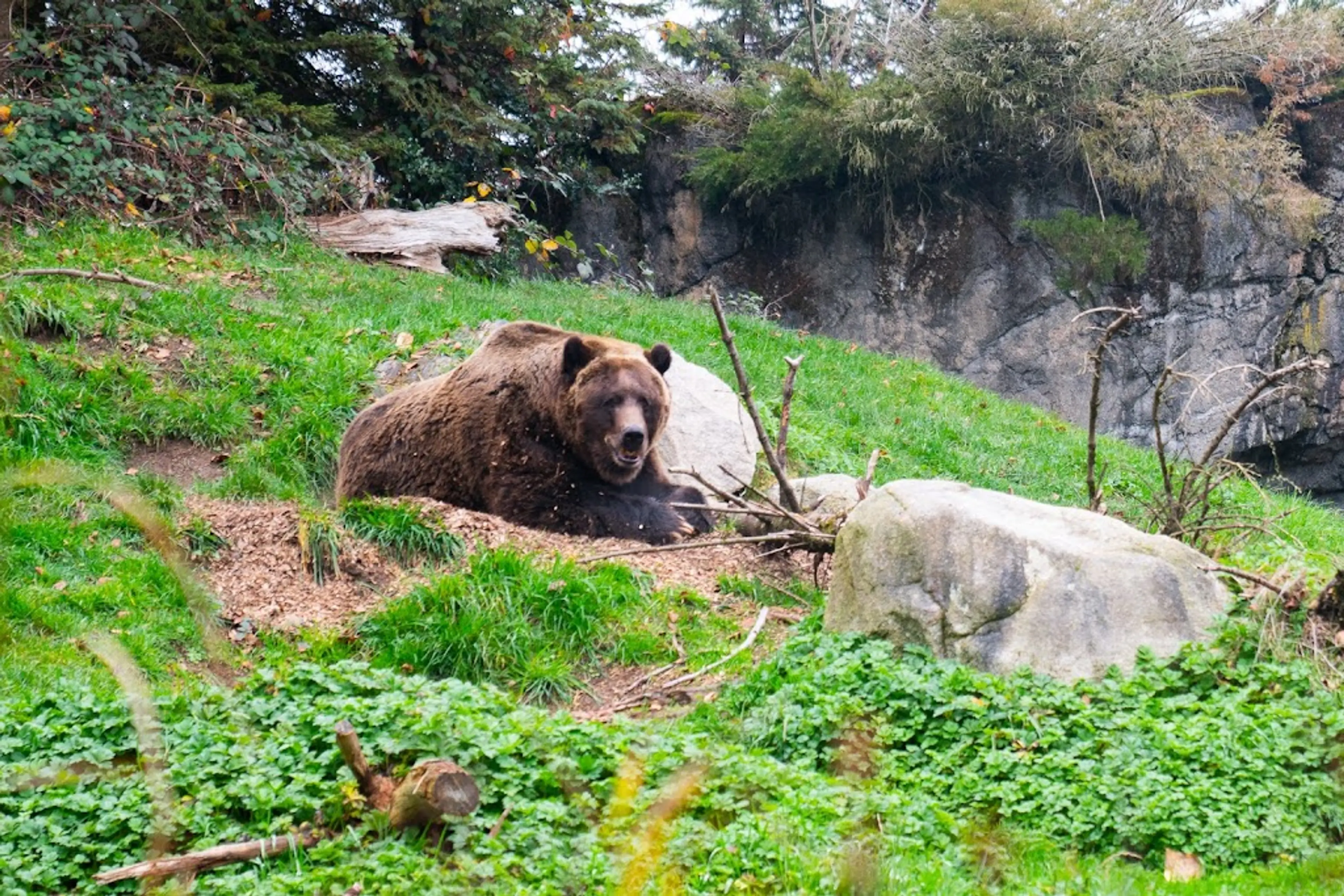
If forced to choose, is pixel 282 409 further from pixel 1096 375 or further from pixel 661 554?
pixel 1096 375

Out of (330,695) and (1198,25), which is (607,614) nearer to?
(330,695)

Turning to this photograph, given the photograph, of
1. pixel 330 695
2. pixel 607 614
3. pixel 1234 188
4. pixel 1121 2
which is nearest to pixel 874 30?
pixel 1121 2

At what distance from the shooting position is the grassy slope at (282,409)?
20.6ft

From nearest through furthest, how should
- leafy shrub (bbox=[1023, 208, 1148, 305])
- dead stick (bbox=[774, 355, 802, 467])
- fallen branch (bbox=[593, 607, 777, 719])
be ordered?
fallen branch (bbox=[593, 607, 777, 719]), dead stick (bbox=[774, 355, 802, 467]), leafy shrub (bbox=[1023, 208, 1148, 305])

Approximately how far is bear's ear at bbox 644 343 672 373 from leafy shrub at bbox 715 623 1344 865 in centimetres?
329

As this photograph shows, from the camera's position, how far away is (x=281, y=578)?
7078 millimetres

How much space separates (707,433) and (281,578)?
11.9 ft

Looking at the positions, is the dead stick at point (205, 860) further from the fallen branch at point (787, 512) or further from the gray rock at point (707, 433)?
the gray rock at point (707, 433)

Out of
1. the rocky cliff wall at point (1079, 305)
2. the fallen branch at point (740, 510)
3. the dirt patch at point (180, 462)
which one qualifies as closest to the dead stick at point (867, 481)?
the fallen branch at point (740, 510)

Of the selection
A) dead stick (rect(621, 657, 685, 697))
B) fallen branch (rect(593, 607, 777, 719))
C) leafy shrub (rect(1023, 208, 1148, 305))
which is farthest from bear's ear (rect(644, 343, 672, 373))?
leafy shrub (rect(1023, 208, 1148, 305))

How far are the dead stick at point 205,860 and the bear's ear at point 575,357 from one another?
4.66 metres

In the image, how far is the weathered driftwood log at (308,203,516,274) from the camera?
1567 cm

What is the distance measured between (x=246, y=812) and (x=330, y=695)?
2.57ft

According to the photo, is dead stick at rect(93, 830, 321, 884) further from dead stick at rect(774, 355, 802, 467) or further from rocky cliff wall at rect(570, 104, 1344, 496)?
rocky cliff wall at rect(570, 104, 1344, 496)
